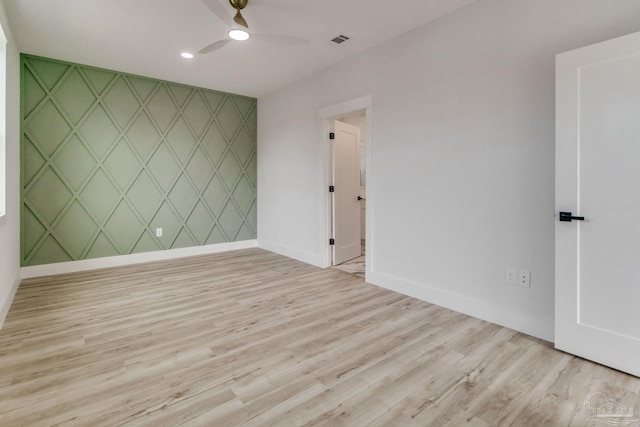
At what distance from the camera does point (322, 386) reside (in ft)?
5.66

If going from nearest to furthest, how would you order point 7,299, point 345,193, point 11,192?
point 7,299 < point 11,192 < point 345,193

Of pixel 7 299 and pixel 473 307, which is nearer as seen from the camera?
pixel 473 307

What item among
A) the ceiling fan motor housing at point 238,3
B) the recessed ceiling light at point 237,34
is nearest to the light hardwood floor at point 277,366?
the recessed ceiling light at point 237,34

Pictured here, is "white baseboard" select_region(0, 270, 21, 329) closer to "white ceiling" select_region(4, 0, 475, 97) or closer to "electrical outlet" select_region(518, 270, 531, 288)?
"white ceiling" select_region(4, 0, 475, 97)

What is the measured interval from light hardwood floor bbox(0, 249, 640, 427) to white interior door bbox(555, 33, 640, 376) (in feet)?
0.71

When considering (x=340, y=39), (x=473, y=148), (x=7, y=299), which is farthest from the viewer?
(x=340, y=39)

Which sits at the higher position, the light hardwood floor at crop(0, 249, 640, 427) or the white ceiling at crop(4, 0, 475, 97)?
the white ceiling at crop(4, 0, 475, 97)

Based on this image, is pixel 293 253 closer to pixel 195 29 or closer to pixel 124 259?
pixel 124 259

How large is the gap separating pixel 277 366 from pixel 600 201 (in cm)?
219

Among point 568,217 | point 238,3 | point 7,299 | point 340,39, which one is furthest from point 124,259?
point 568,217

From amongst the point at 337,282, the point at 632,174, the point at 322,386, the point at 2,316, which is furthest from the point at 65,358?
the point at 632,174

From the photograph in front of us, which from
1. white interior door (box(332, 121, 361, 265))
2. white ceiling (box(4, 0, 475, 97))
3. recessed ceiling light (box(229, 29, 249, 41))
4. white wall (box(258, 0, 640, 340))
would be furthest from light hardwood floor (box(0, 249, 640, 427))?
white ceiling (box(4, 0, 475, 97))

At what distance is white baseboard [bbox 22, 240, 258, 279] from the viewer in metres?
3.86

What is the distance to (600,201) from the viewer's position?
6.20 feet
